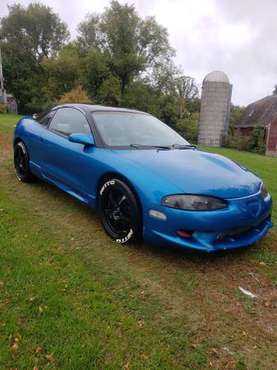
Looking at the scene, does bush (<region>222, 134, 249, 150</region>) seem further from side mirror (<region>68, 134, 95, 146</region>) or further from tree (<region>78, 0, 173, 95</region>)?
side mirror (<region>68, 134, 95, 146</region>)

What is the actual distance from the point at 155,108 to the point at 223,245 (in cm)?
3765

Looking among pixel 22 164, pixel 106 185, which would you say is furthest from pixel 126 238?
pixel 22 164

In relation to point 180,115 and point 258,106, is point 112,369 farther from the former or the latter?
point 180,115

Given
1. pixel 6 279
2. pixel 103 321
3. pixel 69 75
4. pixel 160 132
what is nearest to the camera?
pixel 103 321

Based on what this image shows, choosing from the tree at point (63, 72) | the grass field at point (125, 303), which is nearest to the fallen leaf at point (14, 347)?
the grass field at point (125, 303)

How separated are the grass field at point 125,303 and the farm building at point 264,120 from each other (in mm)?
30276

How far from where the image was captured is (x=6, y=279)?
2887mm

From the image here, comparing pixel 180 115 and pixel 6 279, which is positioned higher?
pixel 180 115

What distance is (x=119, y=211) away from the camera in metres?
3.65

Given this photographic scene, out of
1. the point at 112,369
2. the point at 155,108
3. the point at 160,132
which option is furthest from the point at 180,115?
the point at 112,369

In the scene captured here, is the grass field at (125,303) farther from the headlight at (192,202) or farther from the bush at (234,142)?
the bush at (234,142)

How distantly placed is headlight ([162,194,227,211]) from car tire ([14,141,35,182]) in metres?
3.06

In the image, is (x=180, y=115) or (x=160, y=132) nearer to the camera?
(x=160, y=132)

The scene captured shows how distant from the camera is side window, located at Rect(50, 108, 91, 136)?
175 inches
